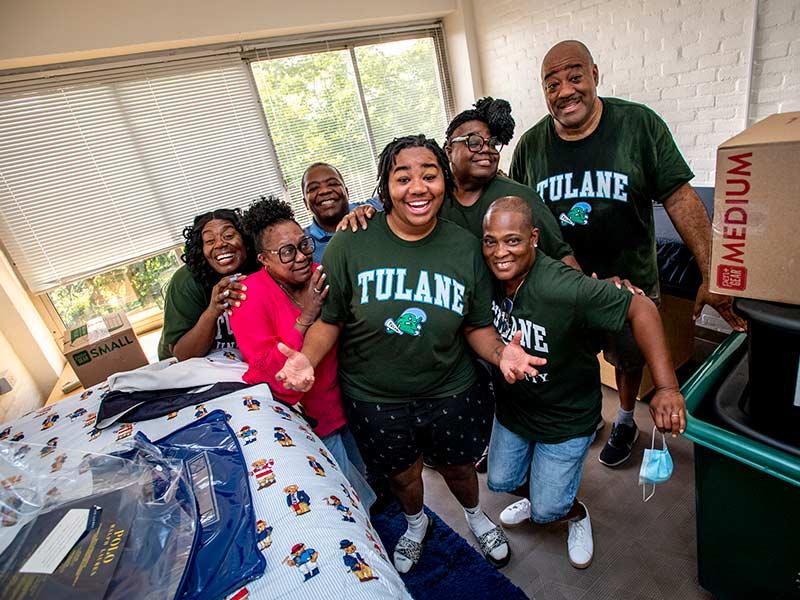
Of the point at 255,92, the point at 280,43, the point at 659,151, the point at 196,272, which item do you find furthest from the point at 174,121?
the point at 659,151

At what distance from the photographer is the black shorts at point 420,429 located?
131cm

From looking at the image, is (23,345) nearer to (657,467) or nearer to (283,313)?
(283,313)

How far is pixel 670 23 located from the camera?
7.84ft

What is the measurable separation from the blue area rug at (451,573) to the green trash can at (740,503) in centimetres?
62

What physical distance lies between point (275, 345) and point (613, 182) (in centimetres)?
129

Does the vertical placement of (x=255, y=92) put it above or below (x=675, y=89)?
above

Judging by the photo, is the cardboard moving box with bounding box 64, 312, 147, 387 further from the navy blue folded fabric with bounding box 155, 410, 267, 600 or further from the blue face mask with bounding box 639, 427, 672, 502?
the blue face mask with bounding box 639, 427, 672, 502

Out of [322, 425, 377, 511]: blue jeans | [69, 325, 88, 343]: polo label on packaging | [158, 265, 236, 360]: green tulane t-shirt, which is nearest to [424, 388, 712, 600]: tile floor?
[322, 425, 377, 511]: blue jeans

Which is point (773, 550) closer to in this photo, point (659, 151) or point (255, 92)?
point (659, 151)

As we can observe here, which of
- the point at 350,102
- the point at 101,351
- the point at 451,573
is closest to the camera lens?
the point at 451,573

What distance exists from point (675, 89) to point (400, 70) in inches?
86.1

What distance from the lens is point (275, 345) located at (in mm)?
1321

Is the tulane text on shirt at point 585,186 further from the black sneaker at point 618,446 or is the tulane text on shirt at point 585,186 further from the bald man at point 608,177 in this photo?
the black sneaker at point 618,446

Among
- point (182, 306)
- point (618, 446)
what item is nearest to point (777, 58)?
point (618, 446)
